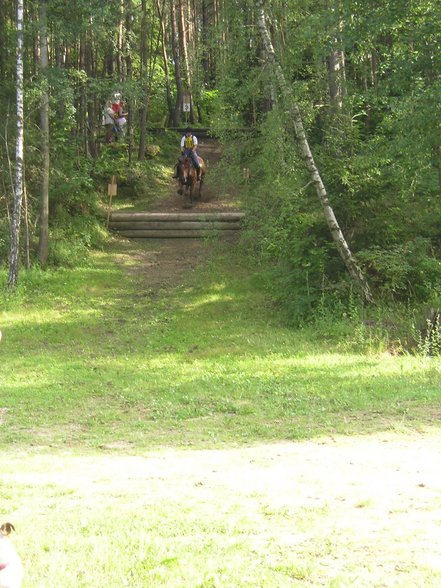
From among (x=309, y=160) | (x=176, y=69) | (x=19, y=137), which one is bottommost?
(x=309, y=160)

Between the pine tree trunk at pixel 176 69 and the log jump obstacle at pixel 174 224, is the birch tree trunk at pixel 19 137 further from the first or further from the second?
the pine tree trunk at pixel 176 69

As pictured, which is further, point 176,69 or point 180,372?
point 176,69

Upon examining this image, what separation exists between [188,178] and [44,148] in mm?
6640

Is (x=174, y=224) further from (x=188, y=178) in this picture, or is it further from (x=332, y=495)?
(x=332, y=495)

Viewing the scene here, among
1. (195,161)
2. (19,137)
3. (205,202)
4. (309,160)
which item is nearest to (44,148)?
(19,137)

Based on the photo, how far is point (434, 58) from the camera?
1292cm

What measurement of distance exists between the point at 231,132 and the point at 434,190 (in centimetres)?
523

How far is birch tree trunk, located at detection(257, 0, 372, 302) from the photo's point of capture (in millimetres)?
14281

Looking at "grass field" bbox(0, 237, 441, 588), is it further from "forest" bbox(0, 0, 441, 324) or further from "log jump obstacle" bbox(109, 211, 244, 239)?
"log jump obstacle" bbox(109, 211, 244, 239)

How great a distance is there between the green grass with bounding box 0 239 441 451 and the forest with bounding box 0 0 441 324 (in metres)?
1.35

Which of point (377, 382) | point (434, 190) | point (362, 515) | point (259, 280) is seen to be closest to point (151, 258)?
point (259, 280)

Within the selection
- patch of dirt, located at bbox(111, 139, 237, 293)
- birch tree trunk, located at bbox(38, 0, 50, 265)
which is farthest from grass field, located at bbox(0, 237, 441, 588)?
birch tree trunk, located at bbox(38, 0, 50, 265)

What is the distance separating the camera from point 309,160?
1451cm

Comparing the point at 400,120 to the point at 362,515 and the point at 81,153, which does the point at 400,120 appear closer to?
the point at 362,515
